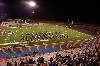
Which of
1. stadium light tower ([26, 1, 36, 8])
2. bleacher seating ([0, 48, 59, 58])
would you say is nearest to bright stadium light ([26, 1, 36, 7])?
stadium light tower ([26, 1, 36, 8])

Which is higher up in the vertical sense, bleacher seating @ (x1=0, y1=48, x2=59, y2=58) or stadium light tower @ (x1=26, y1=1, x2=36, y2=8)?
stadium light tower @ (x1=26, y1=1, x2=36, y2=8)

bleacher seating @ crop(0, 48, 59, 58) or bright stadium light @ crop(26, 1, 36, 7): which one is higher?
bright stadium light @ crop(26, 1, 36, 7)

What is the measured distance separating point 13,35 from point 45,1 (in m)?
29.1

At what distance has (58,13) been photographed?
196ft

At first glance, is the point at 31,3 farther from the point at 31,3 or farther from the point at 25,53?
the point at 25,53

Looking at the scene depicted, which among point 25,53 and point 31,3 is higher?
point 31,3

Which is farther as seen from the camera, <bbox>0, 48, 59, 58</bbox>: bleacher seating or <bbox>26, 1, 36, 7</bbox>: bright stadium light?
<bbox>26, 1, 36, 7</bbox>: bright stadium light

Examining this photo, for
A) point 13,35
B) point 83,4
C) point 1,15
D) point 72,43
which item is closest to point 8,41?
point 13,35

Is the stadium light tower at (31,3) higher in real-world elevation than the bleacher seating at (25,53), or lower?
higher

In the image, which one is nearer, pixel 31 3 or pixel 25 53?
pixel 25 53

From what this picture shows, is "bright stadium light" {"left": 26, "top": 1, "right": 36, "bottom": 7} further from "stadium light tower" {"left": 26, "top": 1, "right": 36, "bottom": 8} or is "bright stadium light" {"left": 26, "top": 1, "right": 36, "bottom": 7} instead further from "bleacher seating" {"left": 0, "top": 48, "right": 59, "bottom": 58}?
"bleacher seating" {"left": 0, "top": 48, "right": 59, "bottom": 58}

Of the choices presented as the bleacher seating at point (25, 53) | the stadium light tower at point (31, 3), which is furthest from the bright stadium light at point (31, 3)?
the bleacher seating at point (25, 53)

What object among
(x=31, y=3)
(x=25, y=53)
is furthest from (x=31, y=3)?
(x=25, y=53)

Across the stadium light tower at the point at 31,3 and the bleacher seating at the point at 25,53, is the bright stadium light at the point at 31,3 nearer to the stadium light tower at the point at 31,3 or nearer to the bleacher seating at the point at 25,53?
the stadium light tower at the point at 31,3
